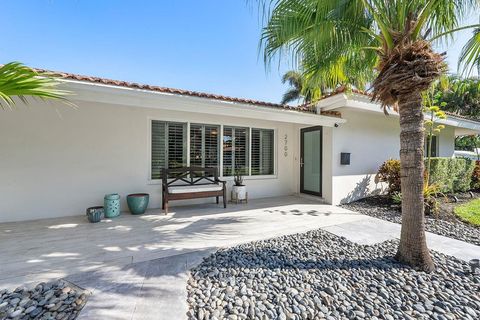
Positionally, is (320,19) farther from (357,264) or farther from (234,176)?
(234,176)

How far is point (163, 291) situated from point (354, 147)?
8.06 meters

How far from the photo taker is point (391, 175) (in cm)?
823

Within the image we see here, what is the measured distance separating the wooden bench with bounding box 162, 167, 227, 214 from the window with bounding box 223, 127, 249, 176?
78 centimetres

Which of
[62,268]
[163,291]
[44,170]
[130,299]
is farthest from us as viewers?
[44,170]

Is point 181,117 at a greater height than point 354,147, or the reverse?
point 181,117

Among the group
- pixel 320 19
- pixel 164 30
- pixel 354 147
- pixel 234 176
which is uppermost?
pixel 164 30

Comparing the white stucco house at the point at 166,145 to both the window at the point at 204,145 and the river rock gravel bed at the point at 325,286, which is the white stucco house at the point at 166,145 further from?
the river rock gravel bed at the point at 325,286

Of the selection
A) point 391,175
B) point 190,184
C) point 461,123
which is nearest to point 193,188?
point 190,184

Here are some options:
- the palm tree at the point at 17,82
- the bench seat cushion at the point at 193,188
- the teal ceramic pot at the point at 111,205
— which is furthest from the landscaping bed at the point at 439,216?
the palm tree at the point at 17,82

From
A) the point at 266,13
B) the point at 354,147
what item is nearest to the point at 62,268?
the point at 266,13

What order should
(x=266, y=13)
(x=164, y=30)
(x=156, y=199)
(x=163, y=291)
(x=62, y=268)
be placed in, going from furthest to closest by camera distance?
(x=164, y=30) → (x=156, y=199) → (x=266, y=13) → (x=62, y=268) → (x=163, y=291)

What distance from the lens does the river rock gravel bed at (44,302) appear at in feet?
7.93

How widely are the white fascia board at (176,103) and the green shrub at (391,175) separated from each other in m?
2.55

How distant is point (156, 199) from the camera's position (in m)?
7.37
